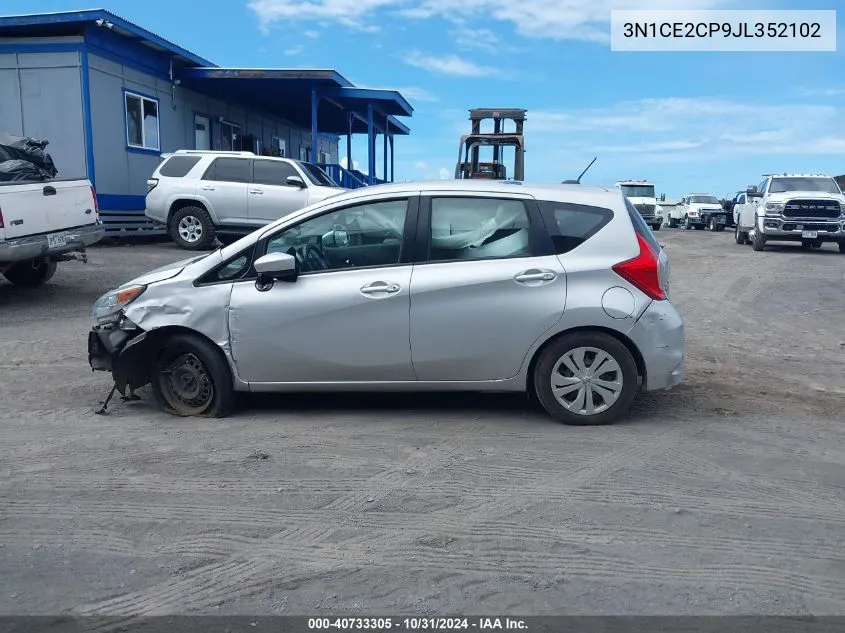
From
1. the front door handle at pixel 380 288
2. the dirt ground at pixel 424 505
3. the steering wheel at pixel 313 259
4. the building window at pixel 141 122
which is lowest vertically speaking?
the dirt ground at pixel 424 505

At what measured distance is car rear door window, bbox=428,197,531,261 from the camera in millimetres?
5234

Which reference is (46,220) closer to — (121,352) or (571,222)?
(121,352)

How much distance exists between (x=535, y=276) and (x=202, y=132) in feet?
61.9

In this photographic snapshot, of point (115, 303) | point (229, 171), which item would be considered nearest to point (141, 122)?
point (229, 171)

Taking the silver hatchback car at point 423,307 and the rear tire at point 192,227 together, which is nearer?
the silver hatchback car at point 423,307

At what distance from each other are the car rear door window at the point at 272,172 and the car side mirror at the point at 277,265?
1063 cm

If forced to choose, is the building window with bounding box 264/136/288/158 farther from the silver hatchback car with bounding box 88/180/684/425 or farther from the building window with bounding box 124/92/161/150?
the silver hatchback car with bounding box 88/180/684/425

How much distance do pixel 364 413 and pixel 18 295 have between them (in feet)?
25.1

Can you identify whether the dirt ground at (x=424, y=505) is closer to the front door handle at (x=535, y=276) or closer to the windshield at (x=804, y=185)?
the front door handle at (x=535, y=276)

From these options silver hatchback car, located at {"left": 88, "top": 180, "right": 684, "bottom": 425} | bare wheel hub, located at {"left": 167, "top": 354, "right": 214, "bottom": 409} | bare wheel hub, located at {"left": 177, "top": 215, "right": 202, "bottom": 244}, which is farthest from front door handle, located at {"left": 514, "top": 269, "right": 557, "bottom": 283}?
bare wheel hub, located at {"left": 177, "top": 215, "right": 202, "bottom": 244}

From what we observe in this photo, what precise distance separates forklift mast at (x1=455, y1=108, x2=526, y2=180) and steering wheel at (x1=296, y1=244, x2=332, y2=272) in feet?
42.8

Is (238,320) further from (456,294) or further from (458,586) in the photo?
(458,586)

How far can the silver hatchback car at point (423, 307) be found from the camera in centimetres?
510

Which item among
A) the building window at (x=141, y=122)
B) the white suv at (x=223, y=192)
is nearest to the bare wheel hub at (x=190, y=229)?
the white suv at (x=223, y=192)
